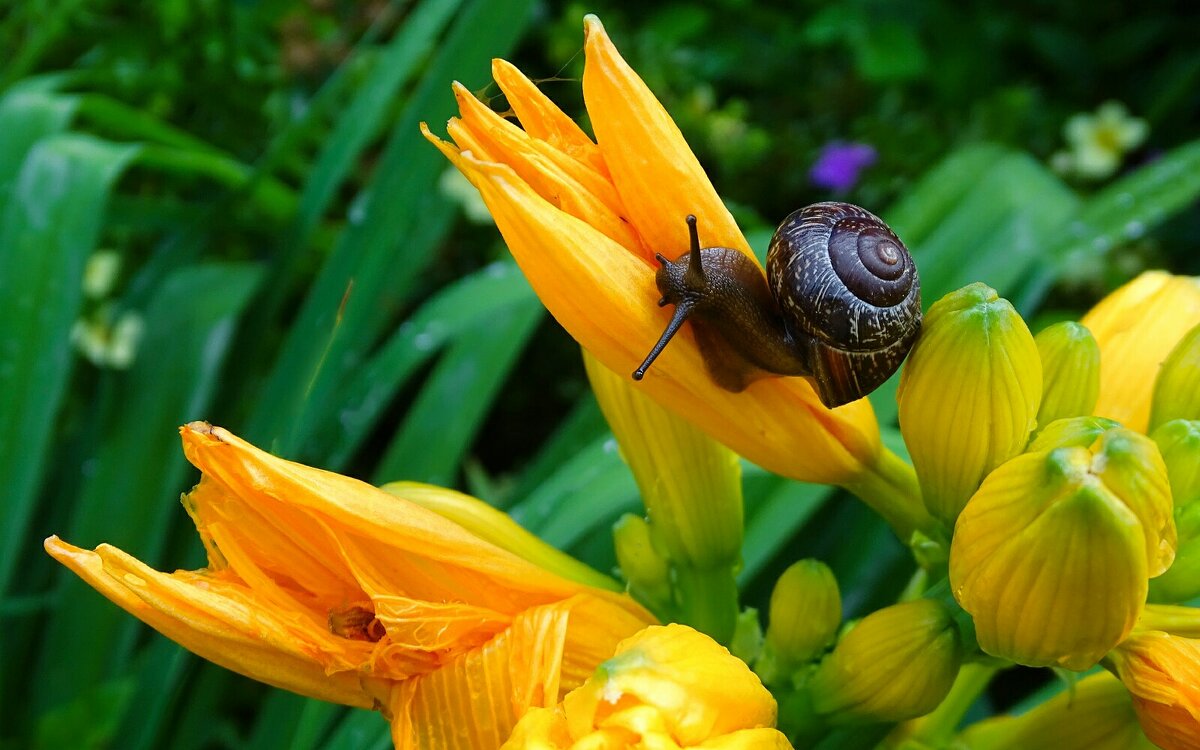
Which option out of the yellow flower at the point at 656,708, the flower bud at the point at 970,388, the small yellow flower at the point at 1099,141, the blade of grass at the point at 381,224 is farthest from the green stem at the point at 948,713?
the small yellow flower at the point at 1099,141

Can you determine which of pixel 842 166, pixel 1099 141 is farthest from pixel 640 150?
pixel 1099 141

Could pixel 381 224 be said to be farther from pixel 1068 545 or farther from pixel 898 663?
pixel 1068 545

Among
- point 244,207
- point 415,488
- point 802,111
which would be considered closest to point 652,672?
point 415,488

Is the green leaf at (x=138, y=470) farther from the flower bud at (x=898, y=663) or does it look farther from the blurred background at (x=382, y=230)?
the flower bud at (x=898, y=663)

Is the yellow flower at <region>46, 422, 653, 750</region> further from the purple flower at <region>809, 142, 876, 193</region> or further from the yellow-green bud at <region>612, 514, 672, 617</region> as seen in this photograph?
the purple flower at <region>809, 142, 876, 193</region>

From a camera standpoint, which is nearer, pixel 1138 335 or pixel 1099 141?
pixel 1138 335

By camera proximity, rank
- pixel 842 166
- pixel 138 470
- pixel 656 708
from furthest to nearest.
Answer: pixel 842 166, pixel 138 470, pixel 656 708
